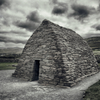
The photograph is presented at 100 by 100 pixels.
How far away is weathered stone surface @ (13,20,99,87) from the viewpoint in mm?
8297

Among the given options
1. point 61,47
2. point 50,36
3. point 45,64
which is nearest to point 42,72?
point 45,64

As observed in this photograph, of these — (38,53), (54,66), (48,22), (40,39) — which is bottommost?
(54,66)

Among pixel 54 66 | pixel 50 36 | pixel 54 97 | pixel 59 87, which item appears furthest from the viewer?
pixel 50 36

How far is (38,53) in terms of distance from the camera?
9.98 m

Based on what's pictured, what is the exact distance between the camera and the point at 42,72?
8992 millimetres

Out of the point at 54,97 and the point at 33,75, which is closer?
the point at 54,97

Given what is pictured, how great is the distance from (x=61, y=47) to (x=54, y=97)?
4190mm

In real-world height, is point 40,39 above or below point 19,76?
above

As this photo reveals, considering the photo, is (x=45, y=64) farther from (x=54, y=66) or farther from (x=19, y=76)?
(x=19, y=76)

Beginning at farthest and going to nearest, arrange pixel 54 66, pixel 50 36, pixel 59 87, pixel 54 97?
pixel 50 36 → pixel 54 66 → pixel 59 87 → pixel 54 97

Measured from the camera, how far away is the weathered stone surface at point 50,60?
830 cm

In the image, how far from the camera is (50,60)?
29.2 feet

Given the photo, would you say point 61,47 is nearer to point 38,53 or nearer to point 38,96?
point 38,53

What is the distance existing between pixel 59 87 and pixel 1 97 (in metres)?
3.94
